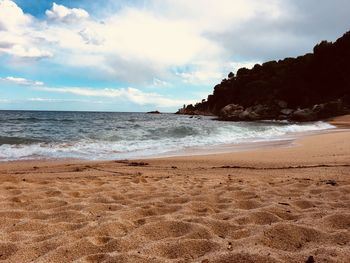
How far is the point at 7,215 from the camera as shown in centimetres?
407

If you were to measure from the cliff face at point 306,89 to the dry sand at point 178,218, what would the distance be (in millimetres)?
42666

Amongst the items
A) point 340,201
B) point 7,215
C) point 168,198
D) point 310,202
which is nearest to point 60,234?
point 7,215

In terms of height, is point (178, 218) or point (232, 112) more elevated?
point (232, 112)

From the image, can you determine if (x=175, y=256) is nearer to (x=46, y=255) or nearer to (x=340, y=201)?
(x=46, y=255)

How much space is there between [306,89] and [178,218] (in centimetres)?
6203

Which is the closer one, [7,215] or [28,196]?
[7,215]

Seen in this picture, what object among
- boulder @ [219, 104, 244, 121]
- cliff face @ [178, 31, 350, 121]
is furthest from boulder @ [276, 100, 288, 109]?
boulder @ [219, 104, 244, 121]

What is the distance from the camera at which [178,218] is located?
12.7 ft

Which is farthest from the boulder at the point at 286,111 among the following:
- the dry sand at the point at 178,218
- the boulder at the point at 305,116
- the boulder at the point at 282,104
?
the dry sand at the point at 178,218

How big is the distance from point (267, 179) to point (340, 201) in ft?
7.13

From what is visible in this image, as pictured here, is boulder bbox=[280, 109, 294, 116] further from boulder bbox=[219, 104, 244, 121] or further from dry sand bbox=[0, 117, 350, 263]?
dry sand bbox=[0, 117, 350, 263]

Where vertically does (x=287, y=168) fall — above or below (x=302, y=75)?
below

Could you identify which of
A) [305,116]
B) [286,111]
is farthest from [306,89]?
[305,116]

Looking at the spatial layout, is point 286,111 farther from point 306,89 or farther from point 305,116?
point 305,116
